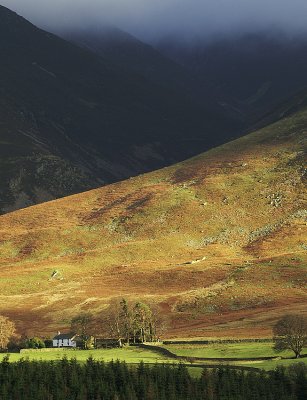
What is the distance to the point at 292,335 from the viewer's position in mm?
107062

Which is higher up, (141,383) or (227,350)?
(227,350)

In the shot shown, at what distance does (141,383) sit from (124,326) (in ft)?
164

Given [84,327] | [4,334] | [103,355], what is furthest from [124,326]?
[103,355]

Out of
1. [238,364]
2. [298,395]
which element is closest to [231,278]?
[238,364]

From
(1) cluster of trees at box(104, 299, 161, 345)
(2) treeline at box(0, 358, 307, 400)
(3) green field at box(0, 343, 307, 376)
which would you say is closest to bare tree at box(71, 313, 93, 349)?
(1) cluster of trees at box(104, 299, 161, 345)

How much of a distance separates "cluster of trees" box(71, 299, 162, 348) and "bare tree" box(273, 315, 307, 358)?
31.3 meters

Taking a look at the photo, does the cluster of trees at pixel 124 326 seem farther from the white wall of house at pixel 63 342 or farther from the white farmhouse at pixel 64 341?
the white wall of house at pixel 63 342

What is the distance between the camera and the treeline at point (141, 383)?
88.5 m

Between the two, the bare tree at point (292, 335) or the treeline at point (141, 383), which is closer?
the treeline at point (141, 383)

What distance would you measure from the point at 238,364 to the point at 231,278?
305ft

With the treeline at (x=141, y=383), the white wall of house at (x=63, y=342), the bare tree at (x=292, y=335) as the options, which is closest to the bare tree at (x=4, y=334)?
the white wall of house at (x=63, y=342)

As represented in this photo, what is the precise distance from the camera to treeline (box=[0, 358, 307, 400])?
290 feet

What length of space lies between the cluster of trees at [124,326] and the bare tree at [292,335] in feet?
103

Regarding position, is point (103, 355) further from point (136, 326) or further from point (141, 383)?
point (141, 383)
